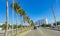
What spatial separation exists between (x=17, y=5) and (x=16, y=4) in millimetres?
497

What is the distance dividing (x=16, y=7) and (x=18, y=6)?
556mm

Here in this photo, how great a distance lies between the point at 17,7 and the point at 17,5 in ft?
2.83

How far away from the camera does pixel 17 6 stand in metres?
36.8

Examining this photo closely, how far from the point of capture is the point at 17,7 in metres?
37.2

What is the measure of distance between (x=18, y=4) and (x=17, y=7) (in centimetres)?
93

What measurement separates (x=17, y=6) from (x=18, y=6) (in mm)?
406

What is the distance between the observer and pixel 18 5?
36.9m

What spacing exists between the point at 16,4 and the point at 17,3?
1.09 feet

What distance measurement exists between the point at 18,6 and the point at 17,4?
39.6 inches

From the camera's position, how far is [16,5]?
119 feet

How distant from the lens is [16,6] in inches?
1438

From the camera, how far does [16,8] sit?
122ft

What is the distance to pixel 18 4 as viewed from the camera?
120 ft

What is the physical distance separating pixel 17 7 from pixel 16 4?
1322 millimetres
